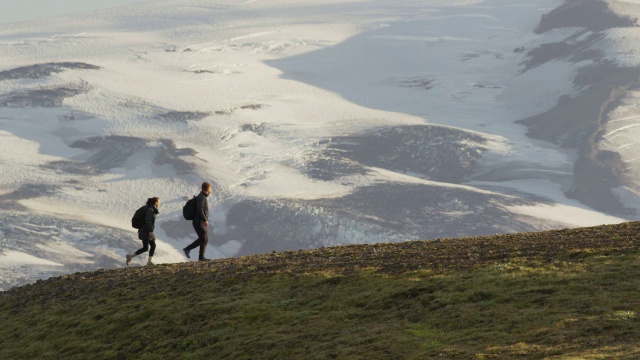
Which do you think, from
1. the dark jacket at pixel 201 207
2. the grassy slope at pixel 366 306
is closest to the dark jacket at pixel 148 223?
the grassy slope at pixel 366 306

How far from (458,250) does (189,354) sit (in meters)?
13.9

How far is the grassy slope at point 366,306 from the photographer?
96.0 feet

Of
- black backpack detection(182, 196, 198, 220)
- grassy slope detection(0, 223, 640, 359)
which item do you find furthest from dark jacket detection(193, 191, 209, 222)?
grassy slope detection(0, 223, 640, 359)

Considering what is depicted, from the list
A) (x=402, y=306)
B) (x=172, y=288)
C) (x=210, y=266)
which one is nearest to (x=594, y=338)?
(x=402, y=306)

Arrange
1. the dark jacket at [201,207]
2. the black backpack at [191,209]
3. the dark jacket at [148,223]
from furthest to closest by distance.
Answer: the dark jacket at [148,223] → the black backpack at [191,209] → the dark jacket at [201,207]

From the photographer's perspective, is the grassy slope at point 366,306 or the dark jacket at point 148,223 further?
the dark jacket at point 148,223

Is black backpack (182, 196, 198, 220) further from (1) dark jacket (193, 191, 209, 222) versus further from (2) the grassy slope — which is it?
(2) the grassy slope

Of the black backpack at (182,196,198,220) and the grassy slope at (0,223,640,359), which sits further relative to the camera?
the black backpack at (182,196,198,220)

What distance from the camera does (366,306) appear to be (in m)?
35.2

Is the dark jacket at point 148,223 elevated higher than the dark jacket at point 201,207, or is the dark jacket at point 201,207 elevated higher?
the dark jacket at point 201,207

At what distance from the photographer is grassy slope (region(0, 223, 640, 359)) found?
2927 centimetres

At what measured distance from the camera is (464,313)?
31969 millimetres

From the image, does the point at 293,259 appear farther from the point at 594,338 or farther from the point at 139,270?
the point at 594,338

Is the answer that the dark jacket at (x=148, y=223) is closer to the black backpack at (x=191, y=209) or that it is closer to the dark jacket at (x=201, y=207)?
the black backpack at (x=191, y=209)
